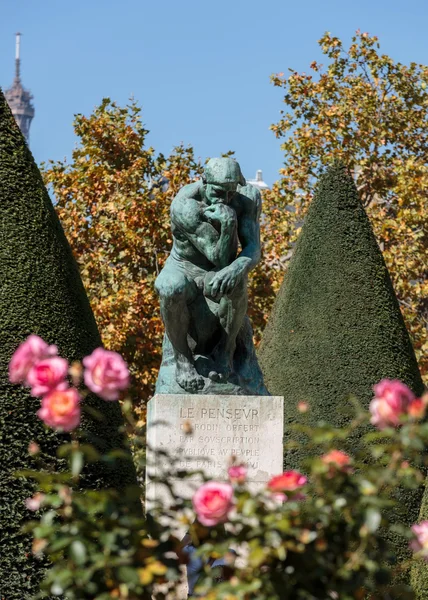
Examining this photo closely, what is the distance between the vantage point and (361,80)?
1975 centimetres

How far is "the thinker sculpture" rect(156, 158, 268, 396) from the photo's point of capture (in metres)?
8.48

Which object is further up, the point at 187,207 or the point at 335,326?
the point at 187,207

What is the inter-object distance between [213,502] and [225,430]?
4.84m

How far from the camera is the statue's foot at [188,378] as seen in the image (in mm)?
8540

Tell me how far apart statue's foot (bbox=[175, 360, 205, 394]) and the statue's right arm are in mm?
839

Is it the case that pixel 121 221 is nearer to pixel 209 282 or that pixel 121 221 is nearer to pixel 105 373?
pixel 209 282

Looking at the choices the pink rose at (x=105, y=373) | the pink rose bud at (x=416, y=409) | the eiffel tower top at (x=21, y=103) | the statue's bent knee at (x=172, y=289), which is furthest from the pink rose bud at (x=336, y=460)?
the eiffel tower top at (x=21, y=103)

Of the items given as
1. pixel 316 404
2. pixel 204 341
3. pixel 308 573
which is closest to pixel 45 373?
pixel 308 573

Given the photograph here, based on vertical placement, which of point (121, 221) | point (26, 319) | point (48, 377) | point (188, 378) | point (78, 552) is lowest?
point (78, 552)

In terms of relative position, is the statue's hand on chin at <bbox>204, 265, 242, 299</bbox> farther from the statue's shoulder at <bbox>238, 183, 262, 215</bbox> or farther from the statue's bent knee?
the statue's shoulder at <bbox>238, 183, 262, 215</bbox>

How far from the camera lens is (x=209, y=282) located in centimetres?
851

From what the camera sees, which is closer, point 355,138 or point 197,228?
point 197,228

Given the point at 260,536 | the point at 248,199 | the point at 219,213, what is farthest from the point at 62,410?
the point at 248,199

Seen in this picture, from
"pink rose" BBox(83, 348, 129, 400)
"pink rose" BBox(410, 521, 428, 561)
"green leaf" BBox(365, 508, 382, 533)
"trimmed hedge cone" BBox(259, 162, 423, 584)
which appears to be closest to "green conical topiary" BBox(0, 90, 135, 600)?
"trimmed hedge cone" BBox(259, 162, 423, 584)
